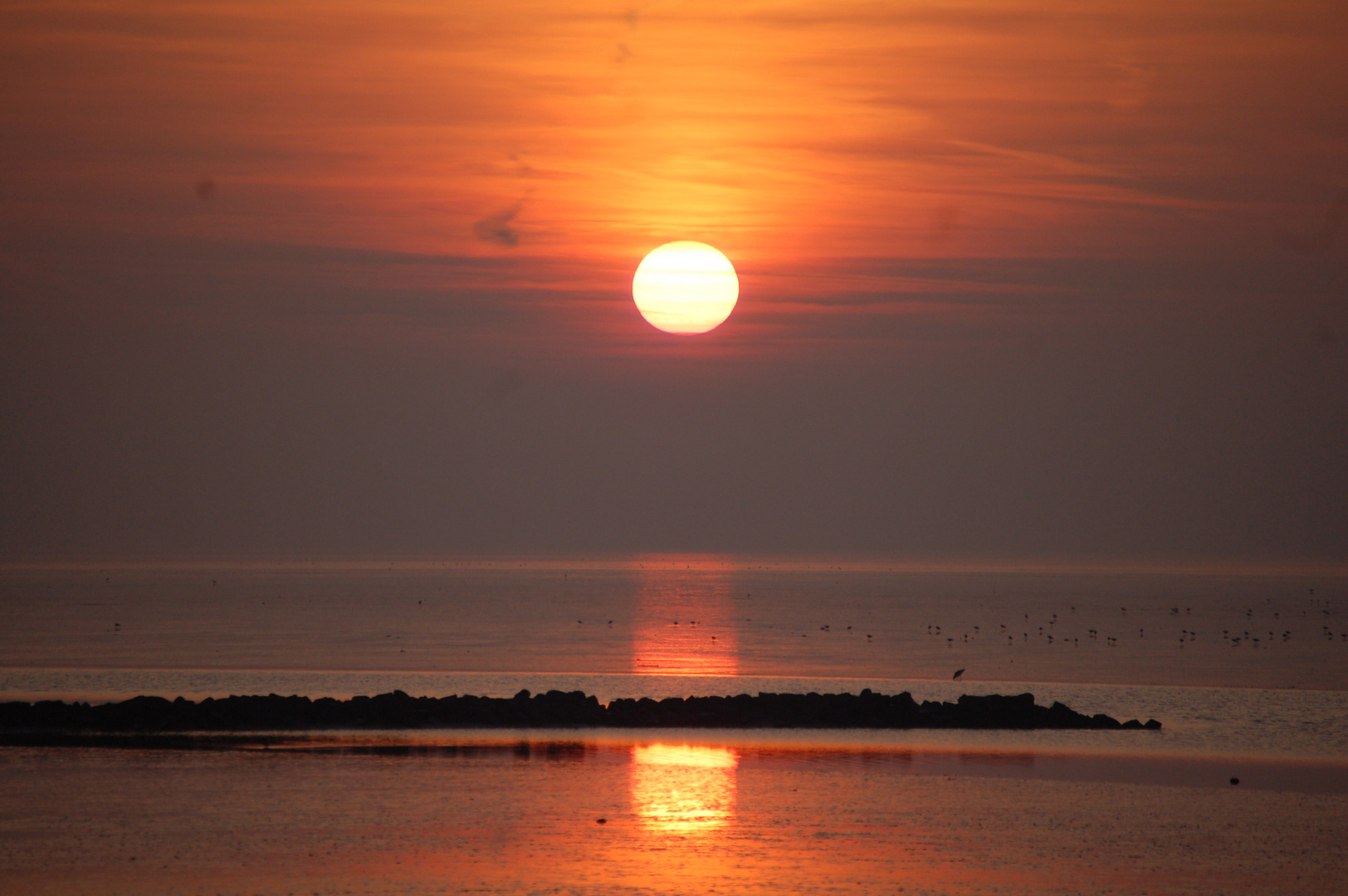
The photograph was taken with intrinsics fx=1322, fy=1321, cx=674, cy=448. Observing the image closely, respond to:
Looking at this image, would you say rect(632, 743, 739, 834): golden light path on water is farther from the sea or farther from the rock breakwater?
the rock breakwater

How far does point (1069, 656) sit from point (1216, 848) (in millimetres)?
50410

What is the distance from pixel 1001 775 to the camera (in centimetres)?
2880

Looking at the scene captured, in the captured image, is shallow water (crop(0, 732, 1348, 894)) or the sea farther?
the sea

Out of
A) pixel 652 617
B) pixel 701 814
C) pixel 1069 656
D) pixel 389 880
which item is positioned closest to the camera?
pixel 389 880

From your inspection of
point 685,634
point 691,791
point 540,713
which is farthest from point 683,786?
point 685,634

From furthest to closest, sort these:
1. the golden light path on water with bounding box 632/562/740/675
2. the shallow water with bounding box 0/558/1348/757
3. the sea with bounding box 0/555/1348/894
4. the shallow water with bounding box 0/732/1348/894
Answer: the golden light path on water with bounding box 632/562/740/675
the shallow water with bounding box 0/558/1348/757
the sea with bounding box 0/555/1348/894
the shallow water with bounding box 0/732/1348/894

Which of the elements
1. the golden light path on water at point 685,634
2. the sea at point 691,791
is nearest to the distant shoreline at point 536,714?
the sea at point 691,791

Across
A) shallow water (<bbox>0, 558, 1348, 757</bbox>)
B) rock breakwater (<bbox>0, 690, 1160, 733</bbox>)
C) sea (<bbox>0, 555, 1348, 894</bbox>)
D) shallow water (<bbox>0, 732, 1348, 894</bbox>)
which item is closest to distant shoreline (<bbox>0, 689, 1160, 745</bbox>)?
rock breakwater (<bbox>0, 690, 1160, 733</bbox>)

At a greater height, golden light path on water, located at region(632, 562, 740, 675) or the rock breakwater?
golden light path on water, located at region(632, 562, 740, 675)

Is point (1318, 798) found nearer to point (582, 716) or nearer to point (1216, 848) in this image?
point (1216, 848)

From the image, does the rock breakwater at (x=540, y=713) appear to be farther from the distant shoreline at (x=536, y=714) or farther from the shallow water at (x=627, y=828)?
the shallow water at (x=627, y=828)

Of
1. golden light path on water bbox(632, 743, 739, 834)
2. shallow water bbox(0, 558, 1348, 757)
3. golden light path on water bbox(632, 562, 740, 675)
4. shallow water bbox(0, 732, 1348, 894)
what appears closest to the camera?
shallow water bbox(0, 732, 1348, 894)

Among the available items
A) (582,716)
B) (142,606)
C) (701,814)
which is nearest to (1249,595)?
(142,606)

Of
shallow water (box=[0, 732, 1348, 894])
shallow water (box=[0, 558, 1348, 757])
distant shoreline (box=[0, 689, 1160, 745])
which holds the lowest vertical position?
shallow water (box=[0, 732, 1348, 894])
